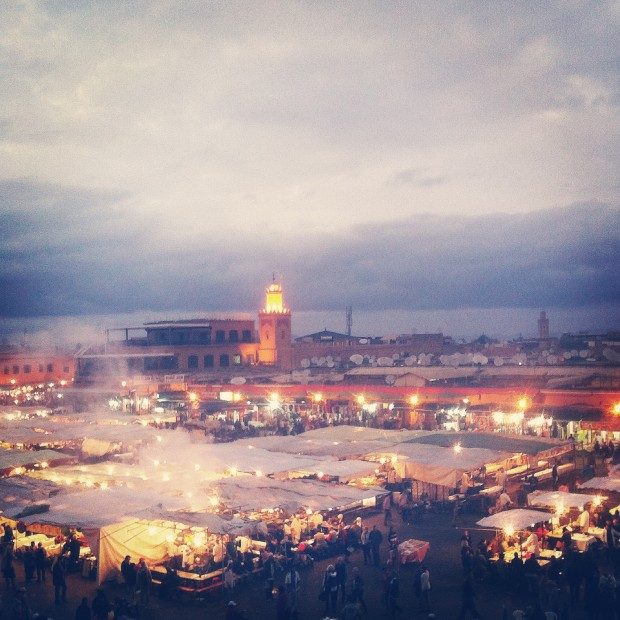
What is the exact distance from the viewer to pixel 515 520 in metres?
13.5

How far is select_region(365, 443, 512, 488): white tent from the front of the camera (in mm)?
17594

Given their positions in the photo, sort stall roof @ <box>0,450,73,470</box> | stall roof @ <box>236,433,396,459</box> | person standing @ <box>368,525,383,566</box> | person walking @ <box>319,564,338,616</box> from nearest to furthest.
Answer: person walking @ <box>319,564,338,616</box>
person standing @ <box>368,525,383,566</box>
stall roof @ <box>0,450,73,470</box>
stall roof @ <box>236,433,396,459</box>

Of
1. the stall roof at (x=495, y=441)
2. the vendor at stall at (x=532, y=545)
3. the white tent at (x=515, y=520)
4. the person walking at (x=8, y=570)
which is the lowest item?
the person walking at (x=8, y=570)

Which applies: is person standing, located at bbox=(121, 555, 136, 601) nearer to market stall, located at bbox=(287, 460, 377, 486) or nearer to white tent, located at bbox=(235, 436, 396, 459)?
market stall, located at bbox=(287, 460, 377, 486)

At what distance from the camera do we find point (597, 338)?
199 ft

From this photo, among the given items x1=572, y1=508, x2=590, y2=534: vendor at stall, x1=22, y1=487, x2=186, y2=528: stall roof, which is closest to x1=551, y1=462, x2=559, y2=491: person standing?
x1=572, y1=508, x2=590, y2=534: vendor at stall

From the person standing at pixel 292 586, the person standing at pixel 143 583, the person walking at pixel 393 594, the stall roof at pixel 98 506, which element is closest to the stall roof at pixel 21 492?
the stall roof at pixel 98 506

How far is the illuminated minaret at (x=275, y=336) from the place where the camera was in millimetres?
63281

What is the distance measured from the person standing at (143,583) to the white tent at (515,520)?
255 inches

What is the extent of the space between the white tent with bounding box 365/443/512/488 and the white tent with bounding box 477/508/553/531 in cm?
340

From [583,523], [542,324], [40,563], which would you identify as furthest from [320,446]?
[542,324]

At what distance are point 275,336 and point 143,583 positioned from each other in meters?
50.9

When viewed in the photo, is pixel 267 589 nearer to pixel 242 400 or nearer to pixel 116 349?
pixel 242 400

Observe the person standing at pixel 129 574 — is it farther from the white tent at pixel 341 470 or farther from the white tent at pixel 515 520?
the white tent at pixel 515 520
